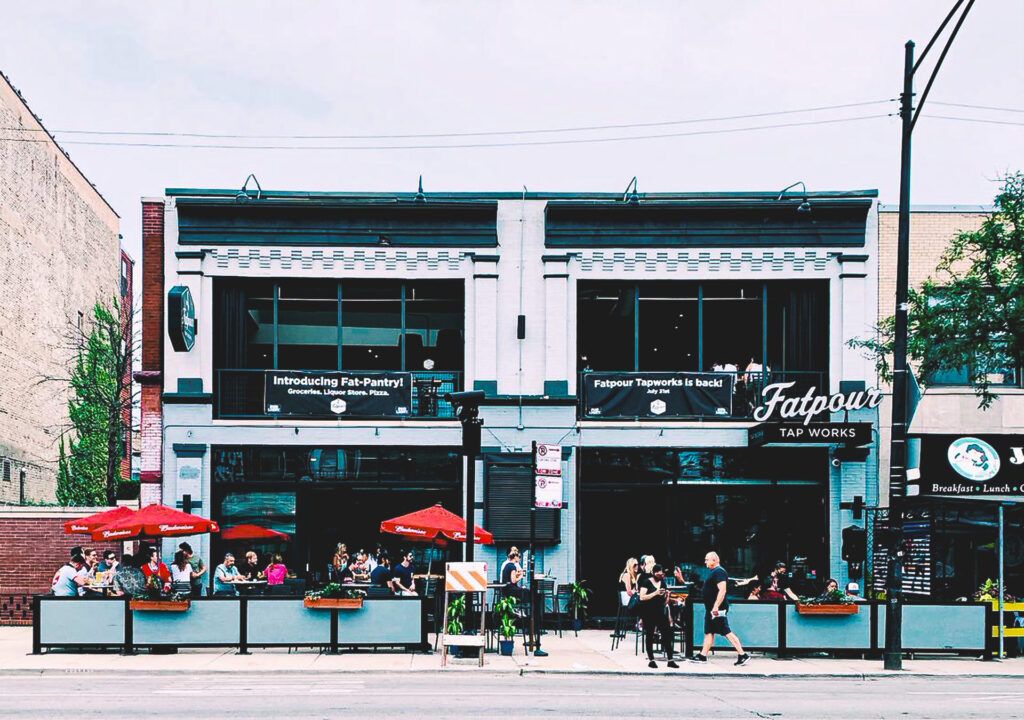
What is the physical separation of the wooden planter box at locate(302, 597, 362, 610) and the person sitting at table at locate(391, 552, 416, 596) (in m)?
3.55

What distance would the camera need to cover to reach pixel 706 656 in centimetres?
1980

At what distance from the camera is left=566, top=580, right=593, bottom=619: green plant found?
2492 centimetres

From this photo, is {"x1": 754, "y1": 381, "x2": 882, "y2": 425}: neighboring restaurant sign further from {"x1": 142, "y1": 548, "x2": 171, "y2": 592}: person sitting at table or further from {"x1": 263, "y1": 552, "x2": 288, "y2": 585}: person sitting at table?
{"x1": 142, "y1": 548, "x2": 171, "y2": 592}: person sitting at table

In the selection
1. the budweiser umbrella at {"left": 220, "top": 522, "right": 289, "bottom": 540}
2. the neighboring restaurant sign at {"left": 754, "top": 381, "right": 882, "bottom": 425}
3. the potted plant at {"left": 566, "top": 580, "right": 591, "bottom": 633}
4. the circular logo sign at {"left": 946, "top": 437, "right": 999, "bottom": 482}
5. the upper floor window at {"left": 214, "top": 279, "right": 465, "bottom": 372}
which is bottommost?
the potted plant at {"left": 566, "top": 580, "right": 591, "bottom": 633}

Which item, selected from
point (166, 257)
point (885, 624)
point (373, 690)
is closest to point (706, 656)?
point (885, 624)

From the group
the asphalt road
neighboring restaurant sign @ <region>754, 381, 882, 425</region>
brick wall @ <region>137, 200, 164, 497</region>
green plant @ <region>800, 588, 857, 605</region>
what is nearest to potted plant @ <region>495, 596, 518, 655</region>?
the asphalt road

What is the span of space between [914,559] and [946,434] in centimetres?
283

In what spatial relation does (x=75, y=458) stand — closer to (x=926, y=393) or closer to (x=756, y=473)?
(x=756, y=473)

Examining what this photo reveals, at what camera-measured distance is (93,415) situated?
141 feet

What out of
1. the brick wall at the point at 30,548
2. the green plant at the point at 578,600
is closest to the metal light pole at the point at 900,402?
the green plant at the point at 578,600

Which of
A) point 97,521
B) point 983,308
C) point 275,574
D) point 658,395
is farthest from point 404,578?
point 983,308

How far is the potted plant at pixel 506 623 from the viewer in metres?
20.1

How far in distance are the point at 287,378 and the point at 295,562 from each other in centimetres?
386

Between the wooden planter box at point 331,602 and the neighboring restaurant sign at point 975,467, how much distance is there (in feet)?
35.5
